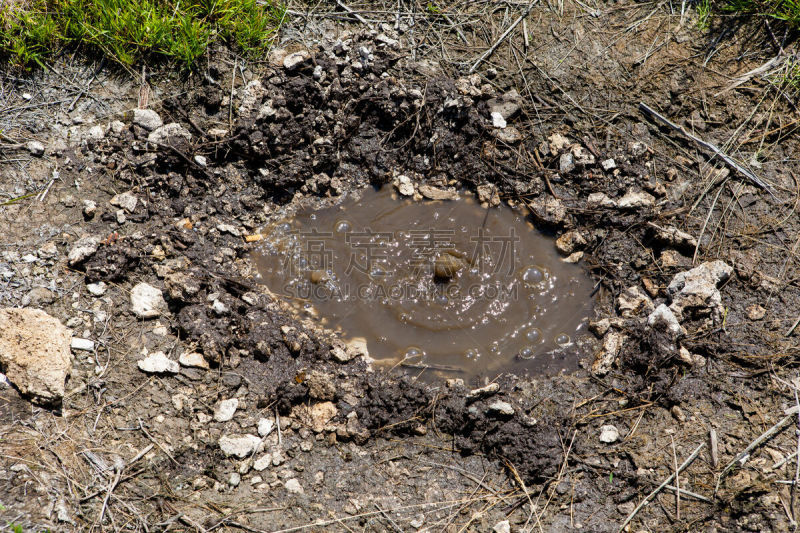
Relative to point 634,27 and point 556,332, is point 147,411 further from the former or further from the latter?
point 634,27

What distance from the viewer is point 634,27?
3.64m

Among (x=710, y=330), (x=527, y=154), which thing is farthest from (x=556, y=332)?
(x=527, y=154)

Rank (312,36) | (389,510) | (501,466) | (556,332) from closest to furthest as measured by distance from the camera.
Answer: (389,510)
(501,466)
(556,332)
(312,36)

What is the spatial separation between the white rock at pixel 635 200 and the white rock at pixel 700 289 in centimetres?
54

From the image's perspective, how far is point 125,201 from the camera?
319 cm

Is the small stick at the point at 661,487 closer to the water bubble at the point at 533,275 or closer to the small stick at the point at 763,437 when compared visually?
the small stick at the point at 763,437

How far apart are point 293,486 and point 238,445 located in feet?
1.25

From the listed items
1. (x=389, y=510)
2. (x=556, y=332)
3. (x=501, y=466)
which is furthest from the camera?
(x=556, y=332)

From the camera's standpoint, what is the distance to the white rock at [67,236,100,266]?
2946 mm

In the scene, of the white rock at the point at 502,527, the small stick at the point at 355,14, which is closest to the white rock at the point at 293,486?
the white rock at the point at 502,527

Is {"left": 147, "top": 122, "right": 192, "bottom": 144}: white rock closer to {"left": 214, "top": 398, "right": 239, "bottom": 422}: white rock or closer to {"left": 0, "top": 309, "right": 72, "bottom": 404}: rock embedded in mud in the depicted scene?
{"left": 0, "top": 309, "right": 72, "bottom": 404}: rock embedded in mud

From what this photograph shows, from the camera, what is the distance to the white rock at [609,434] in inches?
112

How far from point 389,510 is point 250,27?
3.24 metres

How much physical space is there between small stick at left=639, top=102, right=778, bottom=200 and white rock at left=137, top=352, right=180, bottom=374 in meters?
3.61
